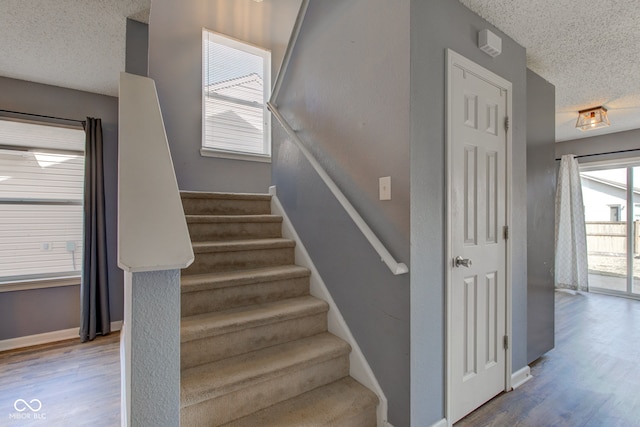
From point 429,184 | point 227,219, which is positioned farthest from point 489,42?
point 227,219

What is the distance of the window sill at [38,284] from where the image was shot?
10.0ft

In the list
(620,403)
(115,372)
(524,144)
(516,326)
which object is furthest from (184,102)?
(620,403)

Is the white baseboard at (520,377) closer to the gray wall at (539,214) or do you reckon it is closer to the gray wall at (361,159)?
the gray wall at (539,214)

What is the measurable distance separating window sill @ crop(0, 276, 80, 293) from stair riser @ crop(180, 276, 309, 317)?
8.29 ft

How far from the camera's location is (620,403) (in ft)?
6.50

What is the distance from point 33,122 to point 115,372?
2696 millimetres

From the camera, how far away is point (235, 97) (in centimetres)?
356

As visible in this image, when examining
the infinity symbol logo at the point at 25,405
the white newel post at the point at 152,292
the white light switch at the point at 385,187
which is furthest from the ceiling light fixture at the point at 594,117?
the infinity symbol logo at the point at 25,405

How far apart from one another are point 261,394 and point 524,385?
190cm

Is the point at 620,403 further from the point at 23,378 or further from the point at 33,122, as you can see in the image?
the point at 33,122

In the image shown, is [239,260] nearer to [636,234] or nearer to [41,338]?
[41,338]

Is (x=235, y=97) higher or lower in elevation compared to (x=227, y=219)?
higher

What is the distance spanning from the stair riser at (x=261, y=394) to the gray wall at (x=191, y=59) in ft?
7.64

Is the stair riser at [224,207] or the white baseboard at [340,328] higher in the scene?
the stair riser at [224,207]
